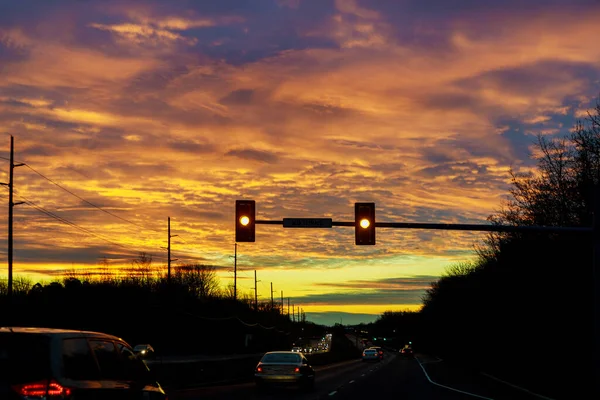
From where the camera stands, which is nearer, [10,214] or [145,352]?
[145,352]

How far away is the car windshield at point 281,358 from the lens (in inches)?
1178

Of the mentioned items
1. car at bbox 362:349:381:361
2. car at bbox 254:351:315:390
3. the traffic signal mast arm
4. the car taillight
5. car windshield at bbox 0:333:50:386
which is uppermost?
the traffic signal mast arm

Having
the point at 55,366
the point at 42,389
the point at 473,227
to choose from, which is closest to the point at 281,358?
the point at 473,227

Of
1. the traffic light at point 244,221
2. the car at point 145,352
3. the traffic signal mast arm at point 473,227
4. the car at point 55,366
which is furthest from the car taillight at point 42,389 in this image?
the traffic signal mast arm at point 473,227

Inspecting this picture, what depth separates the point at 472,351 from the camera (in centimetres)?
8056

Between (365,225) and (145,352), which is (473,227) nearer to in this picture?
(365,225)

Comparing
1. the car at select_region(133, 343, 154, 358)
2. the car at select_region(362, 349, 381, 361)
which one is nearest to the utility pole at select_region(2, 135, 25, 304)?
the car at select_region(133, 343, 154, 358)

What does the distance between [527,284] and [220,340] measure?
7552cm

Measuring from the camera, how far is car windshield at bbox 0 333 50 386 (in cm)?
885

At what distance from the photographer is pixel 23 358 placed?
352 inches

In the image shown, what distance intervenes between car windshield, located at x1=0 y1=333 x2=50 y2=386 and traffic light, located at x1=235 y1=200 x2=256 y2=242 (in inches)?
552

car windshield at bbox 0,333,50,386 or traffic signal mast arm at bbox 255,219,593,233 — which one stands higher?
traffic signal mast arm at bbox 255,219,593,233

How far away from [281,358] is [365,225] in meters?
9.03

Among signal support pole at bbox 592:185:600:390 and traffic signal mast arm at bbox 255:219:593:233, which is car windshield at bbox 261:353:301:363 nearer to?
traffic signal mast arm at bbox 255:219:593:233
